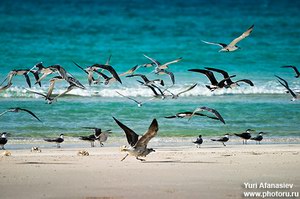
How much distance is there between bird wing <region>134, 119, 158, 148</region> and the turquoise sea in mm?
5023

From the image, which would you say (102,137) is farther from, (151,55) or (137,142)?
(151,55)

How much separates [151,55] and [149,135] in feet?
75.3

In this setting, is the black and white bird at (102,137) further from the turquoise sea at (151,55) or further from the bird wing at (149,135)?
the bird wing at (149,135)

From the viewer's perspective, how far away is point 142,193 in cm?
983

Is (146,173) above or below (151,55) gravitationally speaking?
below

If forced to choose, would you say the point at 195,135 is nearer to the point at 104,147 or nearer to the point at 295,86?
the point at 104,147

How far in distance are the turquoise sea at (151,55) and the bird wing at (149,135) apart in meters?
5.02

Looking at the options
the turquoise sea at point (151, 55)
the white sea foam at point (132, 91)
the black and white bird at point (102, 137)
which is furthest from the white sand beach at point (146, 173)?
the white sea foam at point (132, 91)

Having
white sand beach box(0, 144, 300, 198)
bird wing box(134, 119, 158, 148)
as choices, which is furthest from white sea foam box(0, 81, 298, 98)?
bird wing box(134, 119, 158, 148)

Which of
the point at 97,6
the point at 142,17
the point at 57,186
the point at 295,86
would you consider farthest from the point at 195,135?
the point at 97,6

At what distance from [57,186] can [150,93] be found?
14132mm

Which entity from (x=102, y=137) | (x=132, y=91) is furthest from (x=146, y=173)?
(x=132, y=91)

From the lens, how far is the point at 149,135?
35.9 ft

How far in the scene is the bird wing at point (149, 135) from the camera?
34.8ft
